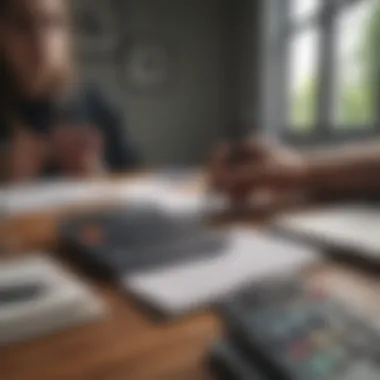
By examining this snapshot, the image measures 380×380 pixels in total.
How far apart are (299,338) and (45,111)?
186 cm

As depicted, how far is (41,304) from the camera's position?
299 millimetres

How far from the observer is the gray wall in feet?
10.7

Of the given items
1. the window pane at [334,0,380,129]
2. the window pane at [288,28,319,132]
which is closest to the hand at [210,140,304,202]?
the window pane at [334,0,380,129]

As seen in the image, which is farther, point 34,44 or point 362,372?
point 34,44

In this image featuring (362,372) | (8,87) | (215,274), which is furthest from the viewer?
(8,87)

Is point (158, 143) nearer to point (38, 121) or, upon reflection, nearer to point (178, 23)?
point (178, 23)

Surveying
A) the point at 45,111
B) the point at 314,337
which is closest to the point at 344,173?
the point at 314,337

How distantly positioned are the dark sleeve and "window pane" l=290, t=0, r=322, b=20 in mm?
1339

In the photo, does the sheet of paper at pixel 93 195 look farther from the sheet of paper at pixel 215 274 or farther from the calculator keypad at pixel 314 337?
the calculator keypad at pixel 314 337

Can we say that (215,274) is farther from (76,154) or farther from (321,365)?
(76,154)

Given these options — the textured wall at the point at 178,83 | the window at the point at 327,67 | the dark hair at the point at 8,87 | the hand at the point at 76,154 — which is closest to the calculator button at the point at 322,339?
the hand at the point at 76,154

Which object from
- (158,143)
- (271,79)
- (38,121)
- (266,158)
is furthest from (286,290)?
(158,143)

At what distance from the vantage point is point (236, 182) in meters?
0.70

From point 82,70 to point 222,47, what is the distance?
1112 millimetres
